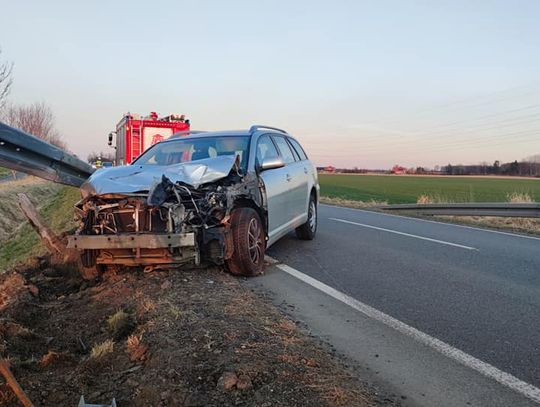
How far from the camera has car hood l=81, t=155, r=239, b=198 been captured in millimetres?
5184

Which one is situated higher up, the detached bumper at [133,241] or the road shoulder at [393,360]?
the detached bumper at [133,241]

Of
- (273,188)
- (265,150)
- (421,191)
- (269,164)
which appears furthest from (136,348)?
(421,191)

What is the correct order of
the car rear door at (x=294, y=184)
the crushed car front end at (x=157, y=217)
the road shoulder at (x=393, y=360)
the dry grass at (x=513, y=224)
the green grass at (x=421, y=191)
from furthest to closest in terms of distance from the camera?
the green grass at (x=421, y=191) → the dry grass at (x=513, y=224) → the car rear door at (x=294, y=184) → the crushed car front end at (x=157, y=217) → the road shoulder at (x=393, y=360)

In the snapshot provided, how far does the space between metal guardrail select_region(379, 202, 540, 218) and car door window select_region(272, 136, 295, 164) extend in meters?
7.35

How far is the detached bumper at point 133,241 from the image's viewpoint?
4879 mm

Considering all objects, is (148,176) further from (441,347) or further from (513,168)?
(513,168)

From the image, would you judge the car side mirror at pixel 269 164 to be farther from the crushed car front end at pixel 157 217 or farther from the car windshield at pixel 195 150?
the crushed car front end at pixel 157 217

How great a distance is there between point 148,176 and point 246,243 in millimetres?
1383

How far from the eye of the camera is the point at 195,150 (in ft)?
22.4

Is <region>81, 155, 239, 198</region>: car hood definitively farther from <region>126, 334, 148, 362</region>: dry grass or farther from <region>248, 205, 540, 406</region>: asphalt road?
<region>126, 334, 148, 362</region>: dry grass

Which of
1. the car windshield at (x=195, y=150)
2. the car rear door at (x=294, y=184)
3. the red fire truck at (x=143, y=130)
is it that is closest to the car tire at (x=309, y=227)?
the car rear door at (x=294, y=184)

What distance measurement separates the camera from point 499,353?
3836 millimetres

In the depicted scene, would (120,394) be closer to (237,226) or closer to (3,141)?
(3,141)

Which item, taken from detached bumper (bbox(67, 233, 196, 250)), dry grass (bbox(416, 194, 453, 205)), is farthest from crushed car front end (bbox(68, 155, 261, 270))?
dry grass (bbox(416, 194, 453, 205))
